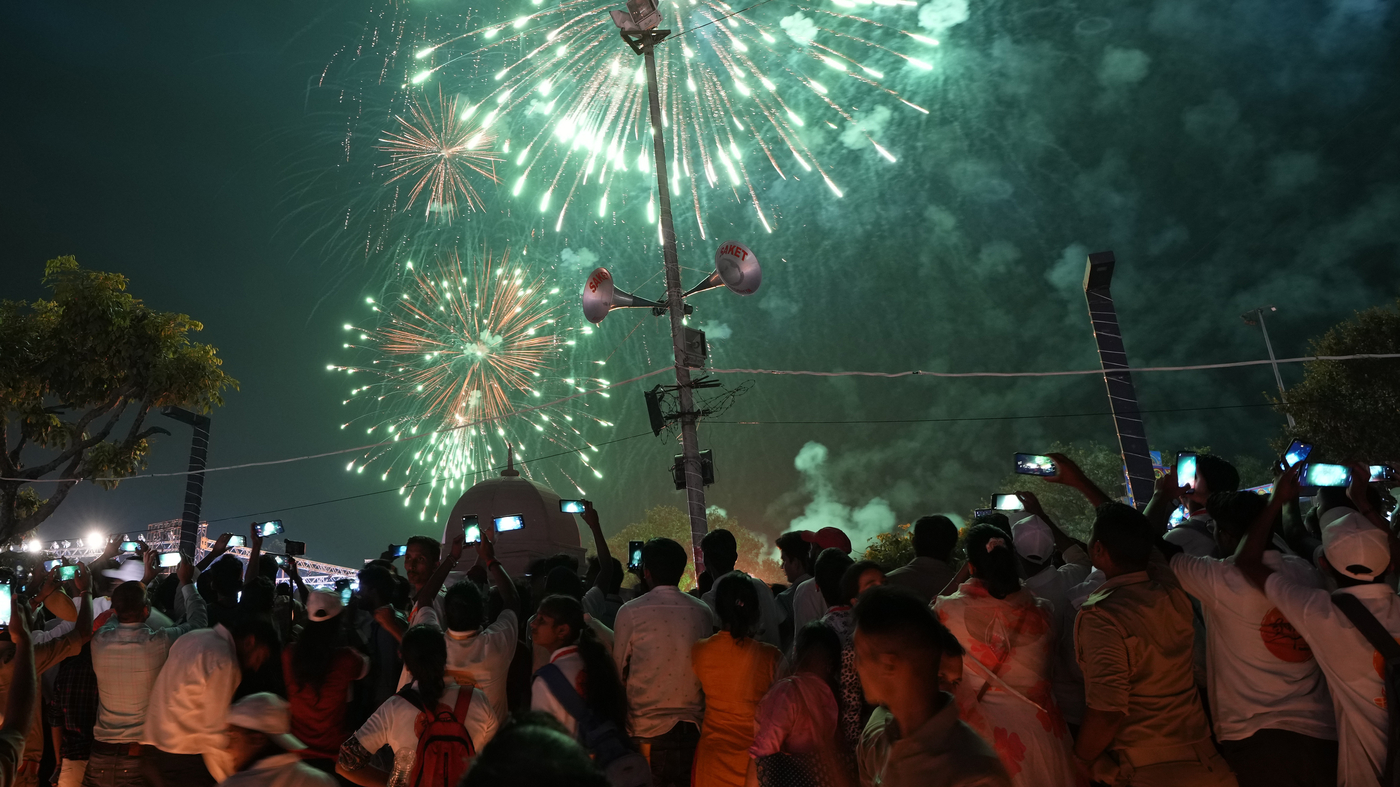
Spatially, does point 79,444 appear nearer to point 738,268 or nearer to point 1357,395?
point 738,268

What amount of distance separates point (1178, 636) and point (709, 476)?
13440 millimetres

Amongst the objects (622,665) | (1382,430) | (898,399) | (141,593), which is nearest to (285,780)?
(622,665)

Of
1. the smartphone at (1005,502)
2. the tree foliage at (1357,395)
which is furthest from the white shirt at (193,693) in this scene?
the tree foliage at (1357,395)

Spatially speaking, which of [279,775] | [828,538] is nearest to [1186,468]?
[828,538]

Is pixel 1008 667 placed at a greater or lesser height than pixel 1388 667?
greater

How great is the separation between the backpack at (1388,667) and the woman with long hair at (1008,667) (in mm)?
1239

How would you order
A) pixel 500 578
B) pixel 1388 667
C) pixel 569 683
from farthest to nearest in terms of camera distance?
pixel 500 578, pixel 569 683, pixel 1388 667

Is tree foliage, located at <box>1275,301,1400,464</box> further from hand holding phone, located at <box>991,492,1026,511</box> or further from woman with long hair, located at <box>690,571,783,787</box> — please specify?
woman with long hair, located at <box>690,571,783,787</box>

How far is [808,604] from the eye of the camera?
5453mm

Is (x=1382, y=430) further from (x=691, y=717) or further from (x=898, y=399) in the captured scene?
(x=898, y=399)

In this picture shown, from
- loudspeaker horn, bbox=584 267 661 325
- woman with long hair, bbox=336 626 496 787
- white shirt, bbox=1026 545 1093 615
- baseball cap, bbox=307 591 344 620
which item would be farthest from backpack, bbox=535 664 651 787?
loudspeaker horn, bbox=584 267 661 325

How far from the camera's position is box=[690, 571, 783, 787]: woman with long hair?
4.38 metres

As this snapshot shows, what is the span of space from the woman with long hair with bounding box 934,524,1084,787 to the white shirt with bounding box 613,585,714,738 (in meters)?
1.46

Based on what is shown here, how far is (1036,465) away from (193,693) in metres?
5.42
